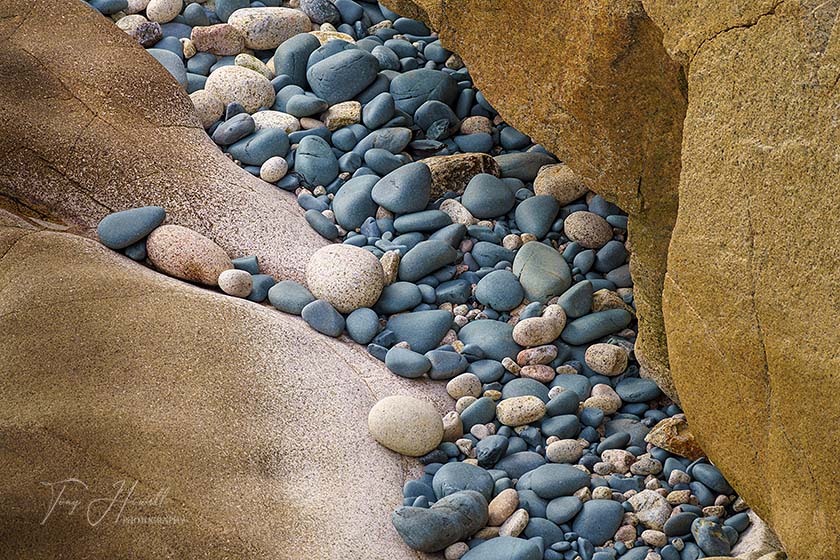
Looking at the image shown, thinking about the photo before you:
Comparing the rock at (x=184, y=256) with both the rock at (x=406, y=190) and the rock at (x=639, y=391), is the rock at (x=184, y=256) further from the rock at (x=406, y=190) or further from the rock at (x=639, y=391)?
the rock at (x=639, y=391)

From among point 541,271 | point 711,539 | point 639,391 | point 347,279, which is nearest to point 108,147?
point 347,279

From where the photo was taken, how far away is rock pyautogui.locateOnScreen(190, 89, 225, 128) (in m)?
3.62

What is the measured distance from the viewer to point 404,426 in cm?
252

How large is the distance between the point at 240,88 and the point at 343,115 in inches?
16.5

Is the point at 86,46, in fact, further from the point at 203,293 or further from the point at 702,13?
the point at 702,13

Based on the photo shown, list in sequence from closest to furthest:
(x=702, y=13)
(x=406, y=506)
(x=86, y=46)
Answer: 1. (x=702, y=13)
2. (x=406, y=506)
3. (x=86, y=46)

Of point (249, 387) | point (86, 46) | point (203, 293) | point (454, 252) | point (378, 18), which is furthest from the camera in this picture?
point (378, 18)

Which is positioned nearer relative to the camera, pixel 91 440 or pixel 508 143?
pixel 91 440

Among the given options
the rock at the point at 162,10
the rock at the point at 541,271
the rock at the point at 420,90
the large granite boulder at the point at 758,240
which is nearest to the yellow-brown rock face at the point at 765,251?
the large granite boulder at the point at 758,240

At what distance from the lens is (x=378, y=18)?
430 centimetres

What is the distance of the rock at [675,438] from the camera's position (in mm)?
2537

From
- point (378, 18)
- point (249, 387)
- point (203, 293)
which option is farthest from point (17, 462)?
point (378, 18)

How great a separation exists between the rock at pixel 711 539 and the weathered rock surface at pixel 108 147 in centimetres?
145

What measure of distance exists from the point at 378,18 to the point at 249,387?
232 cm
